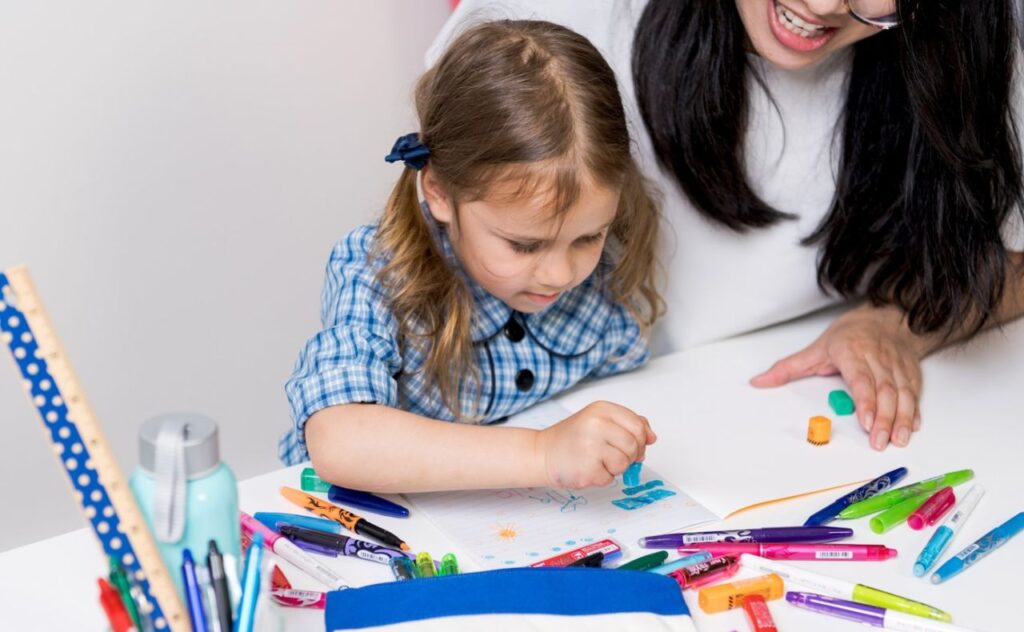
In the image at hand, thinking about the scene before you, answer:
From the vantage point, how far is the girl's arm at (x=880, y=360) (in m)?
1.05

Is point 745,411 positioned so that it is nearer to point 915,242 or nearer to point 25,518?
point 915,242

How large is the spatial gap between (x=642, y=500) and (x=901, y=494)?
204mm

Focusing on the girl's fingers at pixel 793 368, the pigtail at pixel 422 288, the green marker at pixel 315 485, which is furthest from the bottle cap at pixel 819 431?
the green marker at pixel 315 485

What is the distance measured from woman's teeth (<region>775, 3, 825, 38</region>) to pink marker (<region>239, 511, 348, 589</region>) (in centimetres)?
65

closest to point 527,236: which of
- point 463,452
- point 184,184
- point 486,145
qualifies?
point 486,145

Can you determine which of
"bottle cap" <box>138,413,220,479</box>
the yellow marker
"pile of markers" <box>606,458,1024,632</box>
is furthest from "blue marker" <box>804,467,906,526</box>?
"bottle cap" <box>138,413,220,479</box>

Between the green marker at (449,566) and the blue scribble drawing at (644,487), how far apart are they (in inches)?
7.3

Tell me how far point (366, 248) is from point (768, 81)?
0.48 metres

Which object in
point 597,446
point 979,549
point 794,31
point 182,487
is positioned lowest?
point 979,549

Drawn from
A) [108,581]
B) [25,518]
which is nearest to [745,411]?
[108,581]

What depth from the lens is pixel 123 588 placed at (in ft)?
1.97

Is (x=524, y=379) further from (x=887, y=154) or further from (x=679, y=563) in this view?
(x=887, y=154)

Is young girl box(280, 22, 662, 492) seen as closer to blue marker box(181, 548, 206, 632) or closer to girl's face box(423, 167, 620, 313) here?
→ girl's face box(423, 167, 620, 313)

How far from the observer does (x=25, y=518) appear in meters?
1.47
